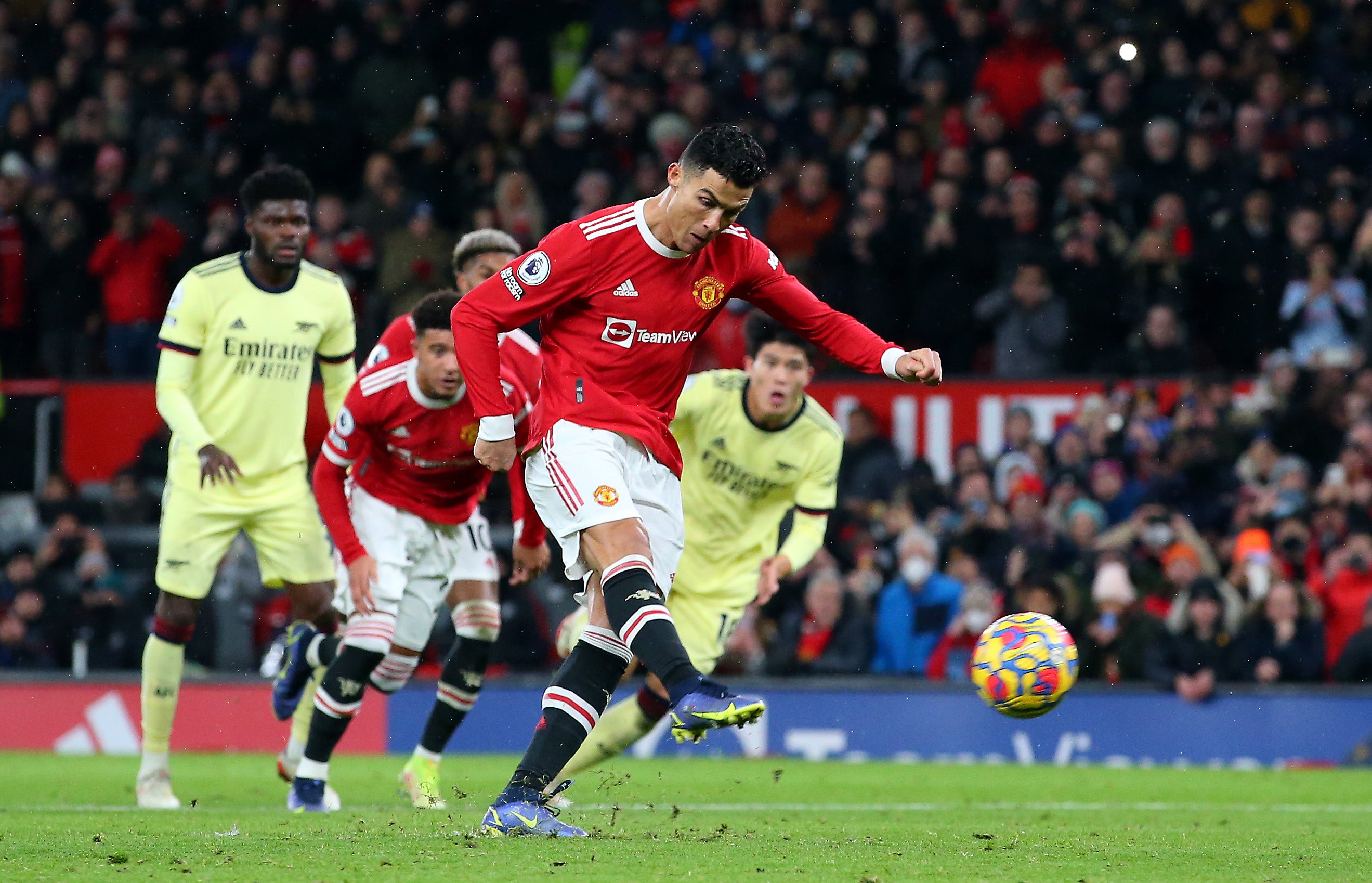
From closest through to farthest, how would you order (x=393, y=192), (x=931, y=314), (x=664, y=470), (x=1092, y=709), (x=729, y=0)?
(x=664, y=470)
(x=1092, y=709)
(x=931, y=314)
(x=393, y=192)
(x=729, y=0)

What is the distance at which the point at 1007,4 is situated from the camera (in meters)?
17.3

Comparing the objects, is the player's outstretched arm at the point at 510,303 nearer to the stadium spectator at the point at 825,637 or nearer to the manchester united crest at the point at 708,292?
the manchester united crest at the point at 708,292

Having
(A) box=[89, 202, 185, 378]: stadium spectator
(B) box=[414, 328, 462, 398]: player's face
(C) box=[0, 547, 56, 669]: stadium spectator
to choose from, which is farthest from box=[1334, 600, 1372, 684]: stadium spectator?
(A) box=[89, 202, 185, 378]: stadium spectator

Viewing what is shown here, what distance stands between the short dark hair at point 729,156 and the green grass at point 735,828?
2.20 m

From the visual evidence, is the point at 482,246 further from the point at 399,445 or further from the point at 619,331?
the point at 619,331

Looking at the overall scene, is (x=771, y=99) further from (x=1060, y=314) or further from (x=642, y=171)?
(x=1060, y=314)

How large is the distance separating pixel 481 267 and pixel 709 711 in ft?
12.8

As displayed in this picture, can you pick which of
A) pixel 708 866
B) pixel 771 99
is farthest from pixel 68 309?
pixel 708 866

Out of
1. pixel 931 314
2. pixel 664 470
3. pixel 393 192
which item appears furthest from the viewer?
pixel 393 192

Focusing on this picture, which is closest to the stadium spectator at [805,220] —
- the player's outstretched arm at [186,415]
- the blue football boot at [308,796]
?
the player's outstretched arm at [186,415]

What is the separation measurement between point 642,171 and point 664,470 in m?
10.9

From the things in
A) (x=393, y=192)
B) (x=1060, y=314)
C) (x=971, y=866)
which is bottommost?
(x=971, y=866)

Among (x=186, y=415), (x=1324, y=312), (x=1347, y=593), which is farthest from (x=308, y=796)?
(x=1324, y=312)

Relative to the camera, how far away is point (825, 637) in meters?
13.4
